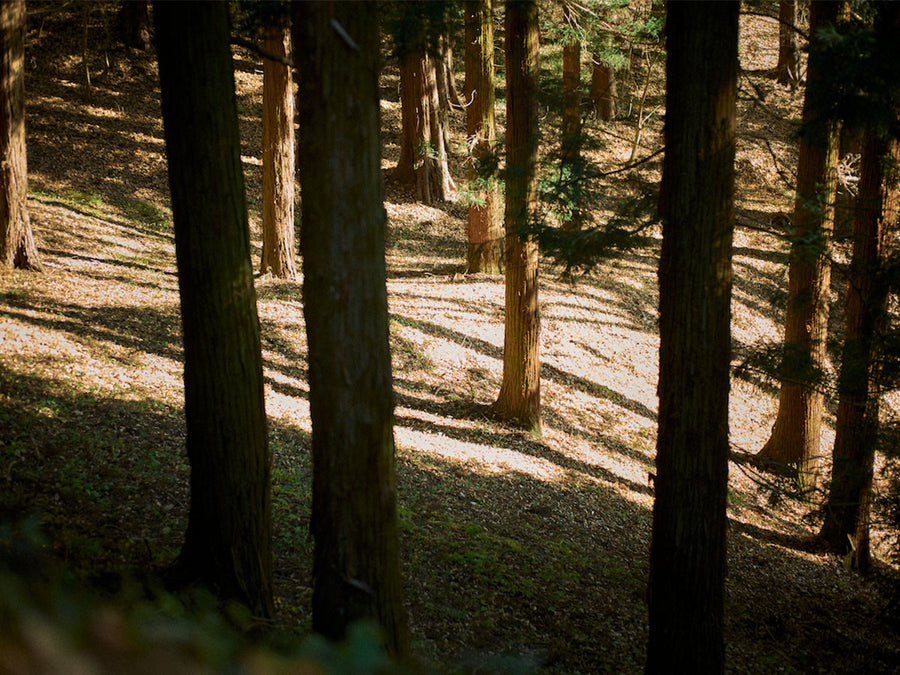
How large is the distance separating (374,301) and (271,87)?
35.3ft

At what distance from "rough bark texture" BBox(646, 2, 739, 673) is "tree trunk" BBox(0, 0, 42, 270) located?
33.0 ft

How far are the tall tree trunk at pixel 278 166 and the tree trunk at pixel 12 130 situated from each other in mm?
4054

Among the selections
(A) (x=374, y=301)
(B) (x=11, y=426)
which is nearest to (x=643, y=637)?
(A) (x=374, y=301)

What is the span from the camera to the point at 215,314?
437 cm

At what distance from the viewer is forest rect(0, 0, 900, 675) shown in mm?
3752

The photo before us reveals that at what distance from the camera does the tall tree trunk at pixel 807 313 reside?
26.6ft

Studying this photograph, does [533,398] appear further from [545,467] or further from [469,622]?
[469,622]

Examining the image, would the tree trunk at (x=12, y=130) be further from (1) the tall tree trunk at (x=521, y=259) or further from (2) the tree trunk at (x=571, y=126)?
(2) the tree trunk at (x=571, y=126)

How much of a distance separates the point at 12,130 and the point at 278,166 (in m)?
4.51

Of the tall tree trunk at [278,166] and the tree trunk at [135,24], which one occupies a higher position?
the tree trunk at [135,24]

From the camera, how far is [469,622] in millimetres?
5898

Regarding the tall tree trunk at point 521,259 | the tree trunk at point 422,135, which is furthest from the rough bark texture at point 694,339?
the tree trunk at point 422,135

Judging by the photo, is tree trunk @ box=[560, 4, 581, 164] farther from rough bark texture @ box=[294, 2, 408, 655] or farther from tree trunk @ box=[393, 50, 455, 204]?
tree trunk @ box=[393, 50, 455, 204]

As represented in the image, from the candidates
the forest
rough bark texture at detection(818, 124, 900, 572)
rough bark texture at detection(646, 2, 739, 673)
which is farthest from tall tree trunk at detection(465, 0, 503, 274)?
rough bark texture at detection(646, 2, 739, 673)
